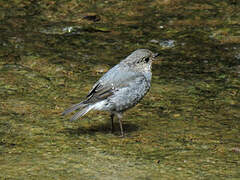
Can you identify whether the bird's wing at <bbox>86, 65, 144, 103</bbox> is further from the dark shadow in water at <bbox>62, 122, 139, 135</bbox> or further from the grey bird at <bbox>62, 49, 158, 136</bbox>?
the dark shadow in water at <bbox>62, 122, 139, 135</bbox>

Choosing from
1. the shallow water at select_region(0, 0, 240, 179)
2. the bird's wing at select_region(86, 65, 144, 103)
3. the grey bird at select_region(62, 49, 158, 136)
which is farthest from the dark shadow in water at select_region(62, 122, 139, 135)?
the bird's wing at select_region(86, 65, 144, 103)

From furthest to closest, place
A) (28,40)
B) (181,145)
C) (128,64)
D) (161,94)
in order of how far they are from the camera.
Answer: (28,40) < (161,94) < (128,64) < (181,145)

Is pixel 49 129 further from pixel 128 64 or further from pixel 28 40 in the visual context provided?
pixel 28 40

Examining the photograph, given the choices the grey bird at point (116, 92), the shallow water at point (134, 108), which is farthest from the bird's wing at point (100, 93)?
the shallow water at point (134, 108)

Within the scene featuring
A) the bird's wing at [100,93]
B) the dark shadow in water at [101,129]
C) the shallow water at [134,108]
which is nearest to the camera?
the shallow water at [134,108]

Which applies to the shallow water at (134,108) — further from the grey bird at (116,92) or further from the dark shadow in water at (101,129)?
the grey bird at (116,92)

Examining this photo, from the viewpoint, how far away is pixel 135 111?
8297mm

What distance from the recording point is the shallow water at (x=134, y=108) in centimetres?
641

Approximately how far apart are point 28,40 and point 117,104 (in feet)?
14.3

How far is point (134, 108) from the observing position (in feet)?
27.7

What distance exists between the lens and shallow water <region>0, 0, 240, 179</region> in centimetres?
641

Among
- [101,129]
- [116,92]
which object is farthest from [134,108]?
[116,92]

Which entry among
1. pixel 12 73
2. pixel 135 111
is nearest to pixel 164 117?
pixel 135 111

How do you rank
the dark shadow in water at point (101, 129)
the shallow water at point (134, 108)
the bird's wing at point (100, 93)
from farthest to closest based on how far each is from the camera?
the dark shadow in water at point (101, 129)
the bird's wing at point (100, 93)
the shallow water at point (134, 108)
